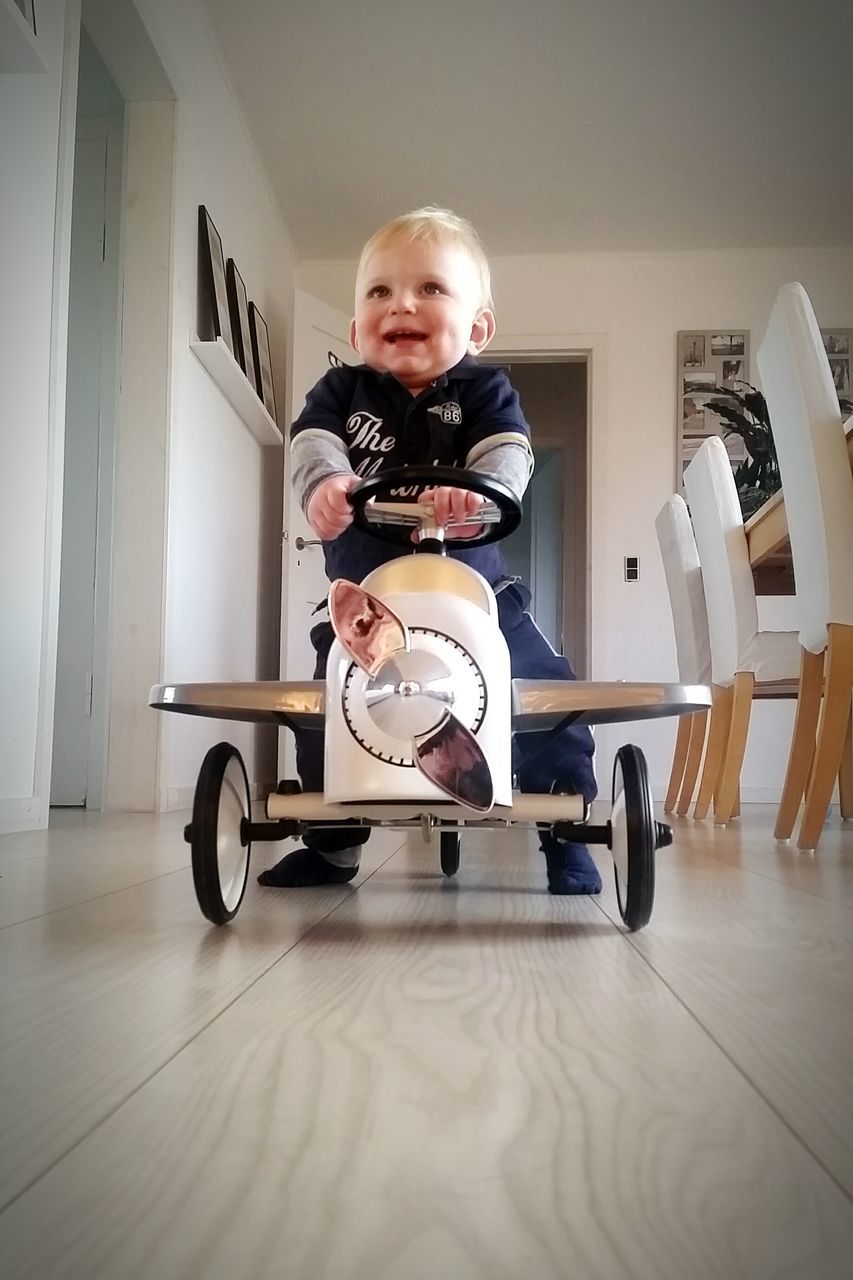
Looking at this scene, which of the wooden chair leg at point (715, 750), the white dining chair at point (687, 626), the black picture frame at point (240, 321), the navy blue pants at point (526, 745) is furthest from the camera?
the black picture frame at point (240, 321)

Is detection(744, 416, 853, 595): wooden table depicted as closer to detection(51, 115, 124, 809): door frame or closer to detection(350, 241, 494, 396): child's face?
detection(350, 241, 494, 396): child's face

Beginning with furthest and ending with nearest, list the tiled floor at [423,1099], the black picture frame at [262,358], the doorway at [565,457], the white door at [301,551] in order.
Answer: the doorway at [565,457] → the white door at [301,551] → the black picture frame at [262,358] → the tiled floor at [423,1099]

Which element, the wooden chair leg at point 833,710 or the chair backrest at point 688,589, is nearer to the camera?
the wooden chair leg at point 833,710

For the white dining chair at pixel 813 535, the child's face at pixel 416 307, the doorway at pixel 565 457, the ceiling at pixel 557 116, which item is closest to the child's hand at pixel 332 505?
the child's face at pixel 416 307

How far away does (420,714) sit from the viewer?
2.74 feet

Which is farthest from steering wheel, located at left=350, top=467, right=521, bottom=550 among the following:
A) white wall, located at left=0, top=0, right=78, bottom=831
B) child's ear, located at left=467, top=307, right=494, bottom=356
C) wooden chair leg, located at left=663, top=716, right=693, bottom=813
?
wooden chair leg, located at left=663, top=716, right=693, bottom=813

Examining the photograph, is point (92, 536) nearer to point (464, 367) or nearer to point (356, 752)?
point (464, 367)

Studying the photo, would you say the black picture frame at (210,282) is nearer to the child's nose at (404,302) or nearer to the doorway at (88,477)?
the doorway at (88,477)

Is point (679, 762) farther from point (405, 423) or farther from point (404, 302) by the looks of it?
point (404, 302)

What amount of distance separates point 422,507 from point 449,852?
1.86ft

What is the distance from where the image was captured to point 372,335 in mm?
1235

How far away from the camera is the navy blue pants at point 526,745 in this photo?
1235 millimetres

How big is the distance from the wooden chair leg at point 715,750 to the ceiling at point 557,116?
1991 mm

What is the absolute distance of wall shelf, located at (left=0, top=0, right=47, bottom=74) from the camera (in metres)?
1.63
